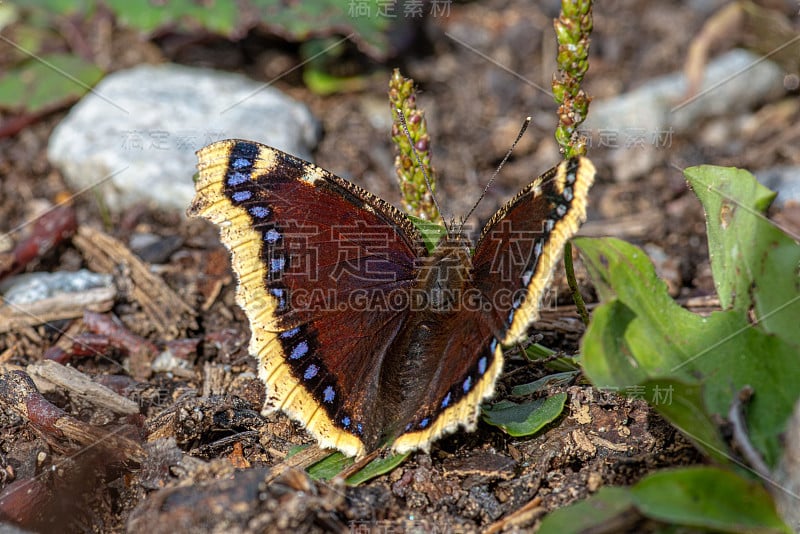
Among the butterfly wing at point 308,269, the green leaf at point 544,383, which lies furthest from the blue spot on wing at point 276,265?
the green leaf at point 544,383

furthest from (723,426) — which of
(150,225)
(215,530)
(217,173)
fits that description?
(150,225)

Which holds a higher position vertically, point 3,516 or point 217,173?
point 217,173

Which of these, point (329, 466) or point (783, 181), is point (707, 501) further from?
point (783, 181)

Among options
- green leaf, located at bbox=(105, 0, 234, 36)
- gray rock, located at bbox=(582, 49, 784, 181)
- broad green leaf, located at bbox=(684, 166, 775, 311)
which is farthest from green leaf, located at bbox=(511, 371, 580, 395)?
green leaf, located at bbox=(105, 0, 234, 36)

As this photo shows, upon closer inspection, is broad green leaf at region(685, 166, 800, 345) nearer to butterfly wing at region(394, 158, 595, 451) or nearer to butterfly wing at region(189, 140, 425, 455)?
butterfly wing at region(394, 158, 595, 451)

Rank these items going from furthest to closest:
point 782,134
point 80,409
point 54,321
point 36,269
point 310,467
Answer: point 782,134 → point 36,269 → point 54,321 → point 80,409 → point 310,467

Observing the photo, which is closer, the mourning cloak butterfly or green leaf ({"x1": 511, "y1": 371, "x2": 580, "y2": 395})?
the mourning cloak butterfly

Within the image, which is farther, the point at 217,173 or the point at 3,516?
the point at 217,173

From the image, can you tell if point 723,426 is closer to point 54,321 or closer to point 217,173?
point 217,173

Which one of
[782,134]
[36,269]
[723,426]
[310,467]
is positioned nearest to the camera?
[723,426]
